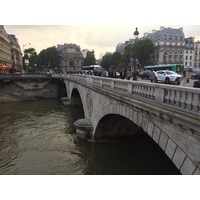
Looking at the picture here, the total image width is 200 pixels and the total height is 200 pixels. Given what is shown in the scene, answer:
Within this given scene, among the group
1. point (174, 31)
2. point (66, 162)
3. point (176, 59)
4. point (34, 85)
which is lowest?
point (66, 162)

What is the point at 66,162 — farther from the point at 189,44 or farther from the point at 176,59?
the point at 189,44

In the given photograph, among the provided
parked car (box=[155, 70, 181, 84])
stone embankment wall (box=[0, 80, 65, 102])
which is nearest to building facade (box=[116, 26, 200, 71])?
stone embankment wall (box=[0, 80, 65, 102])

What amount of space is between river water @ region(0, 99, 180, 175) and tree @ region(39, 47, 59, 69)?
87.4m

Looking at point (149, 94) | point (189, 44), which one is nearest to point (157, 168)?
point (149, 94)

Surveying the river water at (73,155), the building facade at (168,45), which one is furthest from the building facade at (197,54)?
the river water at (73,155)

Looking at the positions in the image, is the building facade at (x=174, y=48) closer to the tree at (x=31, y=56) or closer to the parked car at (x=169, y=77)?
the tree at (x=31, y=56)

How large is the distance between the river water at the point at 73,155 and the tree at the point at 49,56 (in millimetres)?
87400

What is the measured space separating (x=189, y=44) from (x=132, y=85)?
84.2m

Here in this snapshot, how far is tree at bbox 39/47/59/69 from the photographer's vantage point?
10219 centimetres

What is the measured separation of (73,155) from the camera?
14117 mm

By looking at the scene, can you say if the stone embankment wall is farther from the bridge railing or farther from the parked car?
the bridge railing

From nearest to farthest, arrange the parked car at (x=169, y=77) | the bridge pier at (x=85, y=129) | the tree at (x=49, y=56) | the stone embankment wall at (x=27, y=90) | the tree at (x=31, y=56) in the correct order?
the bridge pier at (x=85, y=129) → the parked car at (x=169, y=77) → the stone embankment wall at (x=27, y=90) → the tree at (x=31, y=56) → the tree at (x=49, y=56)

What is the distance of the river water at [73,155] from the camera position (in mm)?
12123

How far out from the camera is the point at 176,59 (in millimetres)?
79312
